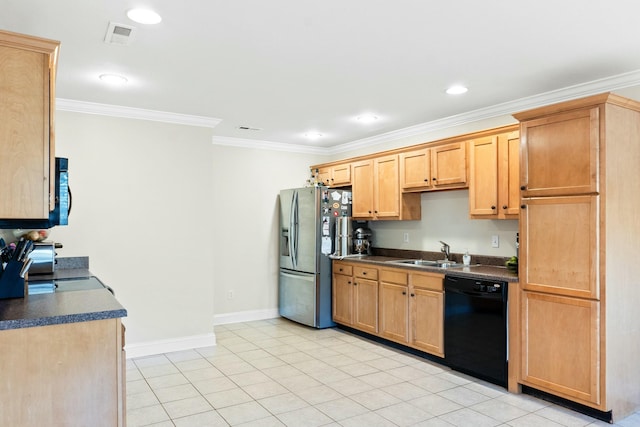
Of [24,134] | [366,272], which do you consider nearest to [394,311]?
[366,272]

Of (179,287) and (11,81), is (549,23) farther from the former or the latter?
(179,287)

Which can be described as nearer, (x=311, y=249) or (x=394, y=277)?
(x=394, y=277)

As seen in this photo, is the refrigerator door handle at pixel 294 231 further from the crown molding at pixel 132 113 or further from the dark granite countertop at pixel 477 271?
the crown molding at pixel 132 113

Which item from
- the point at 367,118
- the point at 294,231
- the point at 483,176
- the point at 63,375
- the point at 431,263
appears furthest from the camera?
the point at 294,231

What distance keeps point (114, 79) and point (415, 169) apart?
3.00 meters

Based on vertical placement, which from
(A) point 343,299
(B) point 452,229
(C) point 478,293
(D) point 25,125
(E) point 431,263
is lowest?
(A) point 343,299

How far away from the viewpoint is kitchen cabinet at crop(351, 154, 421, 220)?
500cm

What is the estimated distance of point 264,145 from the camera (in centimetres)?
601

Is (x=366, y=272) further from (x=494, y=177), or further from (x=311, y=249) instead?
(x=494, y=177)

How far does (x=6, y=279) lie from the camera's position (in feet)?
7.66

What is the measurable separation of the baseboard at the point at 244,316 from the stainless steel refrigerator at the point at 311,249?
0.29m

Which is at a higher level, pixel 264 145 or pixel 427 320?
pixel 264 145

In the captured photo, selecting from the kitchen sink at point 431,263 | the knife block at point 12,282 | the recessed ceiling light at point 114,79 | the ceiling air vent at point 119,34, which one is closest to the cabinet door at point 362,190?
the kitchen sink at point 431,263

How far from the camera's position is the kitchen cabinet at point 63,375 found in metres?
1.82
